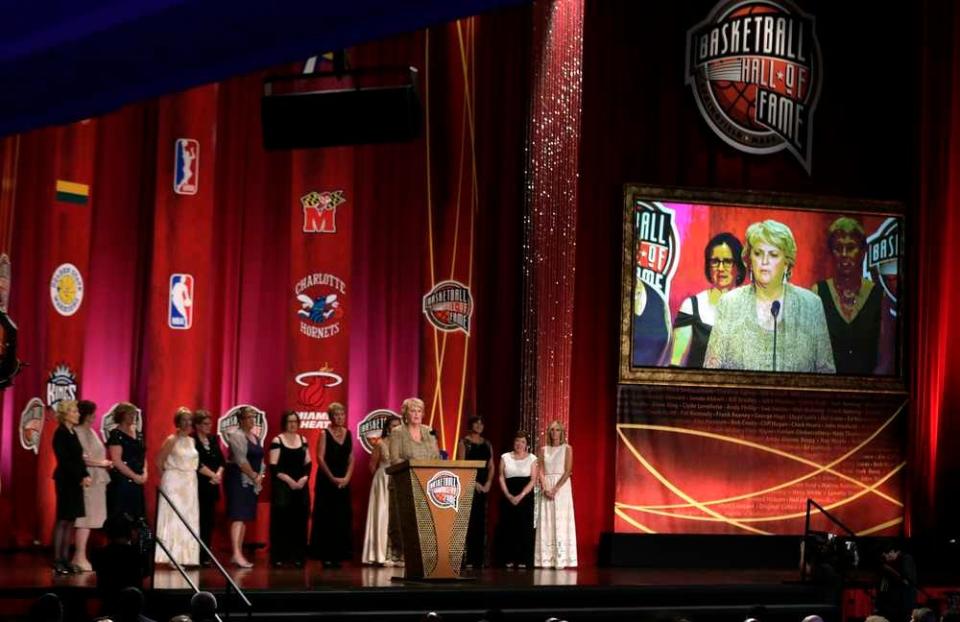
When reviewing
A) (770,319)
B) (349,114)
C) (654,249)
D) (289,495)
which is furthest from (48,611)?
(770,319)

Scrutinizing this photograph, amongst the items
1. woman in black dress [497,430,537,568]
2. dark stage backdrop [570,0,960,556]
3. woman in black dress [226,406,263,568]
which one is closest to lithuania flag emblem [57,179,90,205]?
woman in black dress [226,406,263,568]

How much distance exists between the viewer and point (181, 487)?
10.2 meters

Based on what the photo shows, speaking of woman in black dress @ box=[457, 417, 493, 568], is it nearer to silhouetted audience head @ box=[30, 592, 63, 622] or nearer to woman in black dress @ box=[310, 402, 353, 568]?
woman in black dress @ box=[310, 402, 353, 568]

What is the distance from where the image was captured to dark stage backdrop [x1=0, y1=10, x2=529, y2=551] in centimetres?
1151

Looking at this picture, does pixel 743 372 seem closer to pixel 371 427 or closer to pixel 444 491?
pixel 371 427

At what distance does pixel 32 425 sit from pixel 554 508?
4266mm

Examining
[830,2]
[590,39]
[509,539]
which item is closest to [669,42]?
[590,39]

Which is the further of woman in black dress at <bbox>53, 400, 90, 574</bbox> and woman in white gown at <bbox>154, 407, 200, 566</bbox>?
woman in white gown at <bbox>154, 407, 200, 566</bbox>

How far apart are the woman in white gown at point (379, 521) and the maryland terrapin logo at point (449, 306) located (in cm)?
171

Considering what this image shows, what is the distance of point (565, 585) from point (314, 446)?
3379 mm

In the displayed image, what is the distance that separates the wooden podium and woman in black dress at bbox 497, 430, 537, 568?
2411mm

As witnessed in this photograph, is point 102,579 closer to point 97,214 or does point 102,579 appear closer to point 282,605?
point 282,605

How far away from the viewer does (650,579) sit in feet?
35.6

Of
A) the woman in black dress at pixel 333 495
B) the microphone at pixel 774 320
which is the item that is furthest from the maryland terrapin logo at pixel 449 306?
the microphone at pixel 774 320
